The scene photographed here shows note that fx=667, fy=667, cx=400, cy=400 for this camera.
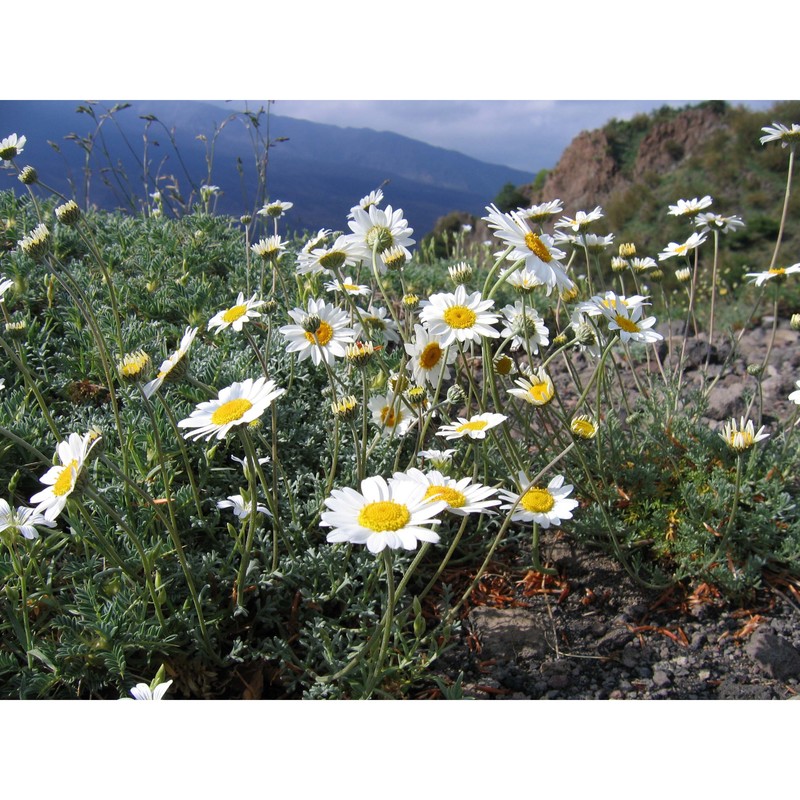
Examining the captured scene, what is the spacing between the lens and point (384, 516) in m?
1.26

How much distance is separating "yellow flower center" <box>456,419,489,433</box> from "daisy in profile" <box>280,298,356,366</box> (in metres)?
0.41

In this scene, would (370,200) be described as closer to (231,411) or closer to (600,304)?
(600,304)

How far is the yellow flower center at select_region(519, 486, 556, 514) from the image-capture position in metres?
1.76

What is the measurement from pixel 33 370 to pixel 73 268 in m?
1.04

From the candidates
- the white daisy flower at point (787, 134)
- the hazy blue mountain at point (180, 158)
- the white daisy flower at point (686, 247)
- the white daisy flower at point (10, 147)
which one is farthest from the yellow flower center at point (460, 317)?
the white daisy flower at point (10, 147)

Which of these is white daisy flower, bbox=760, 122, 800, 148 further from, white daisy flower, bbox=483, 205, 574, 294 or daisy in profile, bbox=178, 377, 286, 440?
daisy in profile, bbox=178, 377, 286, 440

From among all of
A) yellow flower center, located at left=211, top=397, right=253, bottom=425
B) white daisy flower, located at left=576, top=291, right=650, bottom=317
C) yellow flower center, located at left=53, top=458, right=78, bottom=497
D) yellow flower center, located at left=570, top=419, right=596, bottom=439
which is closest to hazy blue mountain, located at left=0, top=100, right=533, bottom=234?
white daisy flower, located at left=576, top=291, right=650, bottom=317

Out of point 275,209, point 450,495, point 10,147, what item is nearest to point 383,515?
point 450,495

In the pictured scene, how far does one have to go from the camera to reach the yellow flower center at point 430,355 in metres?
2.05

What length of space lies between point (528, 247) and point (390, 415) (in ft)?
2.49

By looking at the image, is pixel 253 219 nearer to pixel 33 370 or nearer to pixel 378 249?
pixel 33 370

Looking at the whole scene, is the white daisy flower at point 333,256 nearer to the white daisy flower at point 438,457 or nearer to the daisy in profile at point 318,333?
the daisy in profile at point 318,333

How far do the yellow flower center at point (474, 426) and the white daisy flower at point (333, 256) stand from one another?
0.65 m

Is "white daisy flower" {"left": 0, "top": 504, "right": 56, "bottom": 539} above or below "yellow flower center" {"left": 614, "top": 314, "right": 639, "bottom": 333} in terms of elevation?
below
